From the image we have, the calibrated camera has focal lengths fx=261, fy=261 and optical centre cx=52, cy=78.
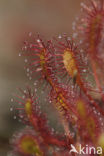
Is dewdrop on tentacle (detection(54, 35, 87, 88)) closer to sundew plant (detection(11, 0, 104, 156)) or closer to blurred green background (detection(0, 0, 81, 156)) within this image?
sundew plant (detection(11, 0, 104, 156))

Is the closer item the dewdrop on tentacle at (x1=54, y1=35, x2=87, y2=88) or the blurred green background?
the dewdrop on tentacle at (x1=54, y1=35, x2=87, y2=88)

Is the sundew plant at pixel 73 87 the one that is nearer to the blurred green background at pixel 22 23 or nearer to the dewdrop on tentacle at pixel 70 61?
the dewdrop on tentacle at pixel 70 61

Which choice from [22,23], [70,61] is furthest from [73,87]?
[22,23]

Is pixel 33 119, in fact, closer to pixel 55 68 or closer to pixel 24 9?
pixel 55 68

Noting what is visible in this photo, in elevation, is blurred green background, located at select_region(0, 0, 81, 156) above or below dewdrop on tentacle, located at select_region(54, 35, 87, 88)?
above

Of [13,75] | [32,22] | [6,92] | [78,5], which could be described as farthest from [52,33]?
[6,92]

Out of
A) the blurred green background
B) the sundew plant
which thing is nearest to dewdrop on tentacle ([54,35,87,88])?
the sundew plant

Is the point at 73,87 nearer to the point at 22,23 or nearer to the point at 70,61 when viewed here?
the point at 70,61

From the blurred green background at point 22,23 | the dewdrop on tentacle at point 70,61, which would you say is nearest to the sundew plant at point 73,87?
the dewdrop on tentacle at point 70,61
